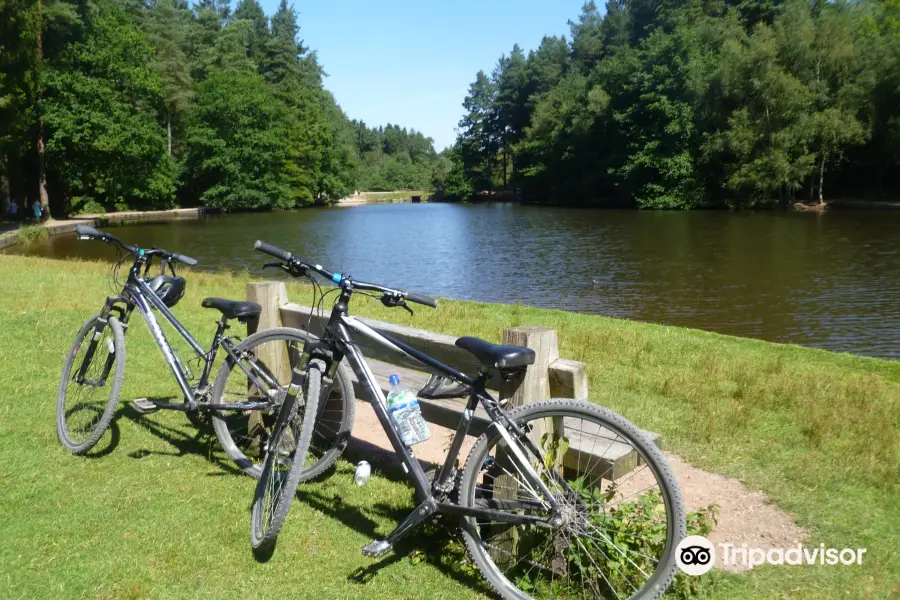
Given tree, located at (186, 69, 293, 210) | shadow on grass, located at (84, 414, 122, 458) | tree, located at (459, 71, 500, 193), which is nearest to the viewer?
shadow on grass, located at (84, 414, 122, 458)

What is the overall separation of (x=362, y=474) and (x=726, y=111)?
2031 inches

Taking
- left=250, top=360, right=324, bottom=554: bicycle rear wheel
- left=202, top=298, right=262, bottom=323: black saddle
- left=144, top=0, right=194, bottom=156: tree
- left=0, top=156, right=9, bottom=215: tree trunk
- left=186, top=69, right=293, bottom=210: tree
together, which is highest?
left=144, top=0, right=194, bottom=156: tree

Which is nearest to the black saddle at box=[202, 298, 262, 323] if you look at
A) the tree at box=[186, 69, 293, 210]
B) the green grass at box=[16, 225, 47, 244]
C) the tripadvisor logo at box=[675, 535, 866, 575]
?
the tripadvisor logo at box=[675, 535, 866, 575]

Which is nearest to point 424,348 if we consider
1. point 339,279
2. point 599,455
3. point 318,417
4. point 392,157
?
point 339,279

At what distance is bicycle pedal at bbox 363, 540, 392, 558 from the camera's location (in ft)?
11.1

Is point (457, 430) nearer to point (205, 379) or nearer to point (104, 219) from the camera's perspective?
point (205, 379)

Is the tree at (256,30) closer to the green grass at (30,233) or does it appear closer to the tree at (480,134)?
the tree at (480,134)

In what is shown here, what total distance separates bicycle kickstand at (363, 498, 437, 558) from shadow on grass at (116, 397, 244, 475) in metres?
1.55

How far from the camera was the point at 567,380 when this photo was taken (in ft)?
11.0

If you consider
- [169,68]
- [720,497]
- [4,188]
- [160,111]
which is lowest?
[720,497]

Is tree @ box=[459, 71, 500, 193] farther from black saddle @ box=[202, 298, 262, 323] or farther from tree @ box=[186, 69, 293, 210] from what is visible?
black saddle @ box=[202, 298, 262, 323]

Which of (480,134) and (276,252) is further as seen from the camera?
(480,134)

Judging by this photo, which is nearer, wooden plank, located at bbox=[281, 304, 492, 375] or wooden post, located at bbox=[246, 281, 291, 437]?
wooden plank, located at bbox=[281, 304, 492, 375]

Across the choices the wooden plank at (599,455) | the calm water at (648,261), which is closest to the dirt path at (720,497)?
the wooden plank at (599,455)
